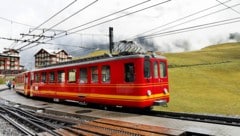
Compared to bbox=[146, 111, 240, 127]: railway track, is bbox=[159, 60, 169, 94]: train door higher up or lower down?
higher up

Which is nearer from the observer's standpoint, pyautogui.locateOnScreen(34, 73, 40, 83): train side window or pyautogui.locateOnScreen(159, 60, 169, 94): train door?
pyautogui.locateOnScreen(159, 60, 169, 94): train door

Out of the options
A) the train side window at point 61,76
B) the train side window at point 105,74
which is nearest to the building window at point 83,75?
the train side window at point 105,74

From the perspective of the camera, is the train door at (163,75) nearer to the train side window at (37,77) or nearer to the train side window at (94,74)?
the train side window at (94,74)

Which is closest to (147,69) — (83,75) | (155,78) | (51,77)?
(155,78)

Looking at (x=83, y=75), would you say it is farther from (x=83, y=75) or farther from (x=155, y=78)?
(x=155, y=78)

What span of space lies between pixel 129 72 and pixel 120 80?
2.28 ft

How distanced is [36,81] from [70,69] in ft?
29.8

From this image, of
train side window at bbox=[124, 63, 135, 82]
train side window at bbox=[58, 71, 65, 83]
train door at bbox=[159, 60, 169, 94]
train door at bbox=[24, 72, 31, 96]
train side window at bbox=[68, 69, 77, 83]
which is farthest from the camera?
train door at bbox=[24, 72, 31, 96]

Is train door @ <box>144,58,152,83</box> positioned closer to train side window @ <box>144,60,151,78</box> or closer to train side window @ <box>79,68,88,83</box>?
train side window @ <box>144,60,151,78</box>

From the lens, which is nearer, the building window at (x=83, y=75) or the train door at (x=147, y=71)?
the train door at (x=147, y=71)

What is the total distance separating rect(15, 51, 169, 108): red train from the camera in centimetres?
1385

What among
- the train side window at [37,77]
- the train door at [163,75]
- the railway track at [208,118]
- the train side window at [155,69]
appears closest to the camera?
the railway track at [208,118]

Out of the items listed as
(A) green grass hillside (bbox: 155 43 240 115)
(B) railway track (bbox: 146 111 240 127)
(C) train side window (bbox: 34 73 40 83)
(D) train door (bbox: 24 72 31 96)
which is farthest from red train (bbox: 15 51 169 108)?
(A) green grass hillside (bbox: 155 43 240 115)

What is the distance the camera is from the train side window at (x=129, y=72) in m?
14.0
